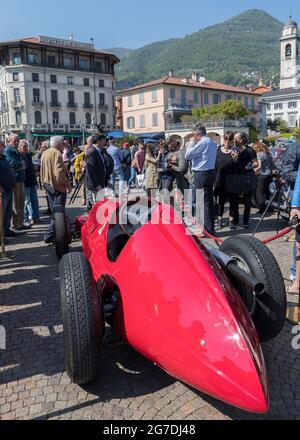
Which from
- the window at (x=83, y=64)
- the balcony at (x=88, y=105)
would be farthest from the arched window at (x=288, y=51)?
the balcony at (x=88, y=105)

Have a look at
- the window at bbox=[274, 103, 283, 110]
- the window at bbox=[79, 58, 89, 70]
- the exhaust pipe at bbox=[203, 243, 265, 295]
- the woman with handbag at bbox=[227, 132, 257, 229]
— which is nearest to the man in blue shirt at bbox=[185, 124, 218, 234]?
the woman with handbag at bbox=[227, 132, 257, 229]

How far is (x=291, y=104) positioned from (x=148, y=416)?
10966 centimetres

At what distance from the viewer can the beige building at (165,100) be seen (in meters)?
60.7

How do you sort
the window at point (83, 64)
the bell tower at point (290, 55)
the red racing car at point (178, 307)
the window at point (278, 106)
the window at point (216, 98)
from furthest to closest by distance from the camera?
the window at point (278, 106) < the bell tower at point (290, 55) < the window at point (216, 98) < the window at point (83, 64) < the red racing car at point (178, 307)

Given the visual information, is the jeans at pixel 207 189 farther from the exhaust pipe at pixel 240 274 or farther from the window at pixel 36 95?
the window at pixel 36 95

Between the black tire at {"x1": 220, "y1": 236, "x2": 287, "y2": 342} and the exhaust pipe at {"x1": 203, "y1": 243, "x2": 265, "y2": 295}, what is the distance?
13cm

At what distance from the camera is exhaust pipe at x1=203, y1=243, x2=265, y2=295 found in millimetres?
2621

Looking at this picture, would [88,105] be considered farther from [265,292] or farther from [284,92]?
[265,292]

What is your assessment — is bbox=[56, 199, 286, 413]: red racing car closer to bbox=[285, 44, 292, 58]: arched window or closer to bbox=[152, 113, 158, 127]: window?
bbox=[152, 113, 158, 127]: window

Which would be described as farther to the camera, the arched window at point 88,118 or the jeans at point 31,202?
the arched window at point 88,118

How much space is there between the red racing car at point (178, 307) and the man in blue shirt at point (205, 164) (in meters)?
3.42

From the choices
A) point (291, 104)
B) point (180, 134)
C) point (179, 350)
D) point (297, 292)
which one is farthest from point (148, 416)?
point (291, 104)

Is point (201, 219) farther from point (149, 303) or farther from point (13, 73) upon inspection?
point (13, 73)

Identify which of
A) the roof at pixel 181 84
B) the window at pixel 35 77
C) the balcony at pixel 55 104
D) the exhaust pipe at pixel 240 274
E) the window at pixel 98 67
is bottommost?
the exhaust pipe at pixel 240 274
